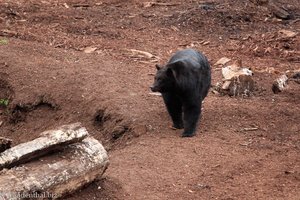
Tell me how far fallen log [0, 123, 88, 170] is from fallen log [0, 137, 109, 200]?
0.31 feet

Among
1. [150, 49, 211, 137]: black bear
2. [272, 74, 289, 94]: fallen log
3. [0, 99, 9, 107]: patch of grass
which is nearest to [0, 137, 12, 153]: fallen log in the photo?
[150, 49, 211, 137]: black bear

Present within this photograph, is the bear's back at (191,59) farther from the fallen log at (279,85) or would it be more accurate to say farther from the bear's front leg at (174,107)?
the fallen log at (279,85)

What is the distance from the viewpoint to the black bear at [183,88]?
28.2 ft

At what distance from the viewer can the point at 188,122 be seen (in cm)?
860

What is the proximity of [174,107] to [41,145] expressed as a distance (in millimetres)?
3385

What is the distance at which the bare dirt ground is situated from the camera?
7.03 m

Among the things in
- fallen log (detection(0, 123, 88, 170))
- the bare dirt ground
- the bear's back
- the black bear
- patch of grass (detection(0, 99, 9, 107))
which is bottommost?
patch of grass (detection(0, 99, 9, 107))

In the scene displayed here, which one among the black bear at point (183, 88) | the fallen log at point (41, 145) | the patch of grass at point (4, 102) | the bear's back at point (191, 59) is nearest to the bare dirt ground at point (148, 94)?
the patch of grass at point (4, 102)

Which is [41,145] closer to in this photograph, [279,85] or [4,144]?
[4,144]

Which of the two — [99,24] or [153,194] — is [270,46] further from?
[153,194]

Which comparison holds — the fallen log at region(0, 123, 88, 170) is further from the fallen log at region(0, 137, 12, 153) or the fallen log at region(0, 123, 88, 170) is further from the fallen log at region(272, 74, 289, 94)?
the fallen log at region(272, 74, 289, 94)

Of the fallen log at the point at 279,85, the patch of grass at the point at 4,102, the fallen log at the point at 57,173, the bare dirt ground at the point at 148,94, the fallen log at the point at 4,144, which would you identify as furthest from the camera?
the patch of grass at the point at 4,102

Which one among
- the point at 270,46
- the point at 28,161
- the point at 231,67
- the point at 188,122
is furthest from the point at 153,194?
the point at 270,46

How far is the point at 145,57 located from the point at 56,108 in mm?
2939
